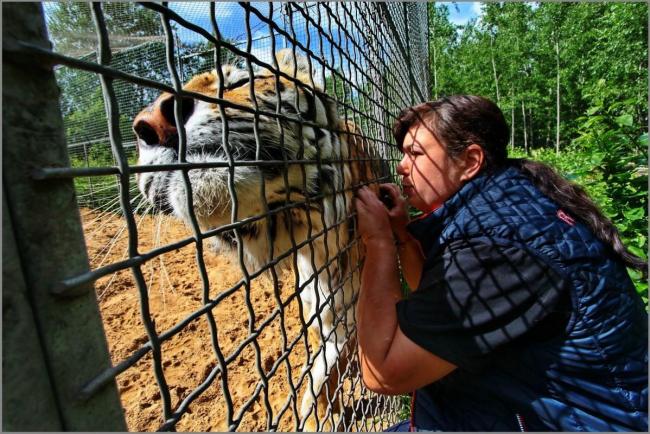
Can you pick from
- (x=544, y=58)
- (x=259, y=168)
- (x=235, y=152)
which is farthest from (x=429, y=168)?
(x=544, y=58)

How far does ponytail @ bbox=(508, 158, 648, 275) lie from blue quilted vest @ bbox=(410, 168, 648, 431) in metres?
0.07

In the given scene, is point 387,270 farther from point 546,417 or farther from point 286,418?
point 286,418

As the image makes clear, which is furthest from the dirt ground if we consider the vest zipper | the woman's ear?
the woman's ear

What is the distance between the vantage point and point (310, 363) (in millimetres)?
1202

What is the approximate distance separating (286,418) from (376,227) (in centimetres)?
210

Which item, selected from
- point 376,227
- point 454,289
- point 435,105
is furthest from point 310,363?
point 435,105

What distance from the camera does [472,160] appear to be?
1.67 metres

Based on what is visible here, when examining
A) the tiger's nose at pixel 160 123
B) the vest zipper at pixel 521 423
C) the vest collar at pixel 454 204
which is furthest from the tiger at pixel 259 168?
the vest zipper at pixel 521 423

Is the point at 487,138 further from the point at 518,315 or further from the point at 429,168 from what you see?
the point at 518,315

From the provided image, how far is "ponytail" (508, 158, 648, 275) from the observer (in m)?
1.43

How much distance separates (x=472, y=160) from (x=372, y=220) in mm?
512

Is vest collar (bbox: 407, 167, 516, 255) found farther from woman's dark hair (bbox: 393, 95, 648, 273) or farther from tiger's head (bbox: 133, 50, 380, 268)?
tiger's head (bbox: 133, 50, 380, 268)

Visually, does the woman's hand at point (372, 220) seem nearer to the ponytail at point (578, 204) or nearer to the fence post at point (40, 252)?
the ponytail at point (578, 204)

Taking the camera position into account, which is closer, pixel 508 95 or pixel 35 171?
pixel 35 171
